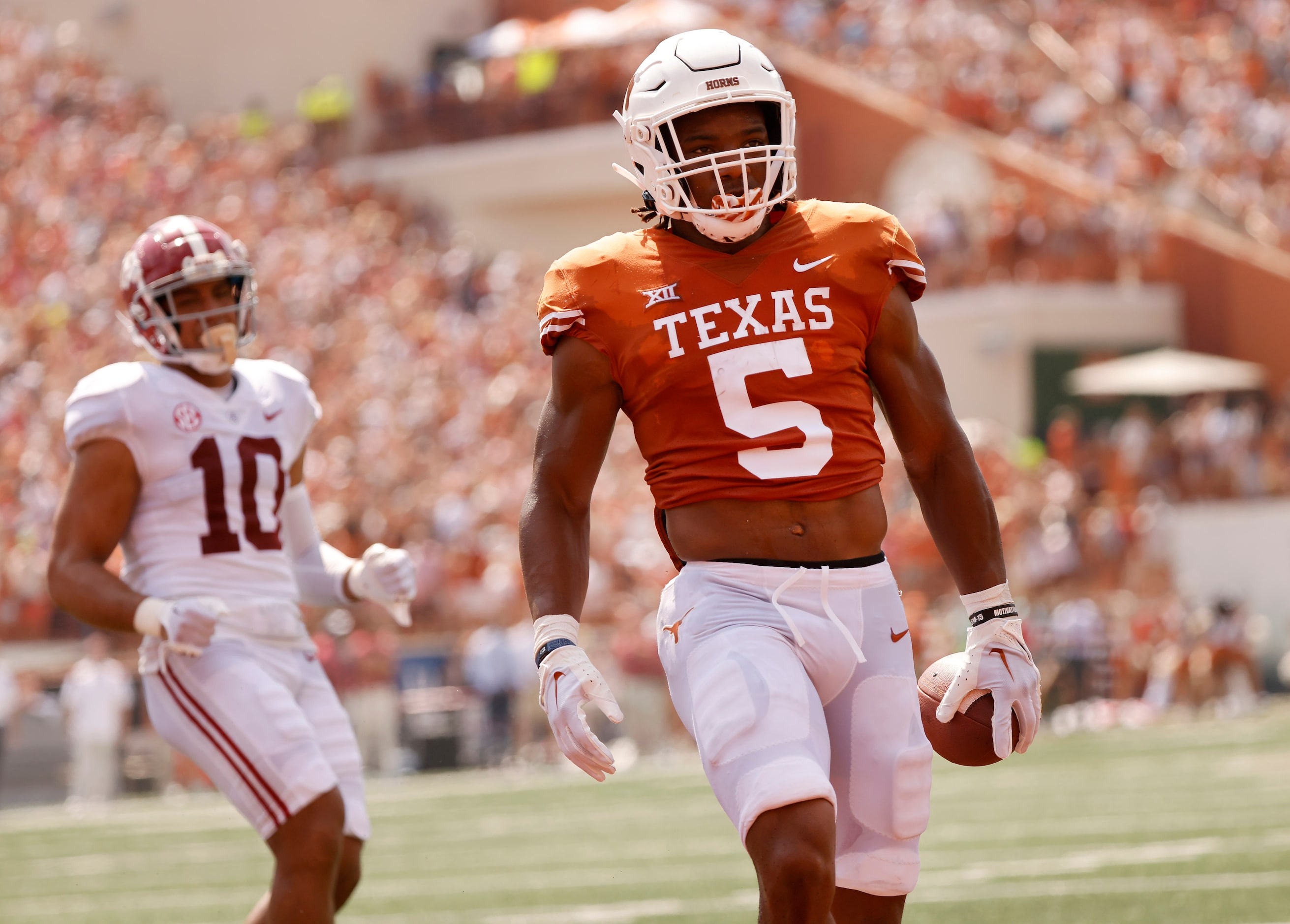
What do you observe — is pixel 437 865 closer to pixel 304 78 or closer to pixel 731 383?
pixel 731 383

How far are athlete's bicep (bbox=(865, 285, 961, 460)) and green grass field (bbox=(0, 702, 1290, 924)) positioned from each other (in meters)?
2.55

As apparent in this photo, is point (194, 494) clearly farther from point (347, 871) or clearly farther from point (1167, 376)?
point (1167, 376)

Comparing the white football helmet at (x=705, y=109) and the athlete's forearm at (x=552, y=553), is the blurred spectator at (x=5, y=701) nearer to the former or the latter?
the athlete's forearm at (x=552, y=553)

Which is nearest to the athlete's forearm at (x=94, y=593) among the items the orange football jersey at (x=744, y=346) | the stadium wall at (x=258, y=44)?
the orange football jersey at (x=744, y=346)

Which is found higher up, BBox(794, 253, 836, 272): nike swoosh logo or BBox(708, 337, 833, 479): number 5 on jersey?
BBox(794, 253, 836, 272): nike swoosh logo

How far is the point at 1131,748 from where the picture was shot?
13.5 metres

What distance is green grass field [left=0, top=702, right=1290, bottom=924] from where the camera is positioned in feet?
22.7

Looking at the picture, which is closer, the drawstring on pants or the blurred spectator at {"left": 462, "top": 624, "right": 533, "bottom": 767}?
the drawstring on pants

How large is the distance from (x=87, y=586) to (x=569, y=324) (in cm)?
161

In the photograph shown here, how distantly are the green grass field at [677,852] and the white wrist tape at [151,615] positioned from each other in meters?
2.39

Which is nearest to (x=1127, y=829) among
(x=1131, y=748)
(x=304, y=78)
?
(x=1131, y=748)

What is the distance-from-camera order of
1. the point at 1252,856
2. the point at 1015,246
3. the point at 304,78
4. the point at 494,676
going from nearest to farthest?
1. the point at 1252,856
2. the point at 494,676
3. the point at 1015,246
4. the point at 304,78

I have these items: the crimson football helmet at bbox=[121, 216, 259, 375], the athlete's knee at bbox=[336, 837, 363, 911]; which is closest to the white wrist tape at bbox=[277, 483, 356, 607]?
the crimson football helmet at bbox=[121, 216, 259, 375]

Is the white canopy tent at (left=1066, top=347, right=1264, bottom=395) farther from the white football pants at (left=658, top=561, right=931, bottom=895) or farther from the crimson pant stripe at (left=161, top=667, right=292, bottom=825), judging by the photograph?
the white football pants at (left=658, top=561, right=931, bottom=895)
